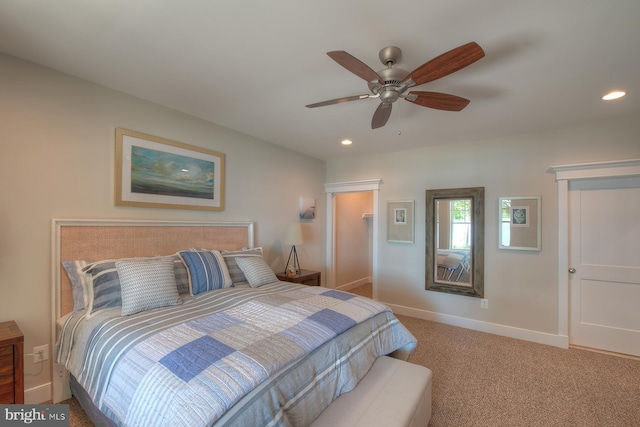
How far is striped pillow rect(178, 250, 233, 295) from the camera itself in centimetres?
247

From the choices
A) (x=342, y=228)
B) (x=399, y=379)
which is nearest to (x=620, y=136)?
(x=399, y=379)

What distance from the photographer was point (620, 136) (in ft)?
9.50

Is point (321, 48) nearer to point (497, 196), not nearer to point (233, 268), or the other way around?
point (233, 268)

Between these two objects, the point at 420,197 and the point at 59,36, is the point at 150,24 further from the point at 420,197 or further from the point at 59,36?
the point at 420,197

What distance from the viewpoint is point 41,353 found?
2.04 m

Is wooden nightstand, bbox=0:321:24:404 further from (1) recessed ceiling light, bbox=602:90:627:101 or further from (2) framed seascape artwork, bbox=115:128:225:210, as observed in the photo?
(1) recessed ceiling light, bbox=602:90:627:101

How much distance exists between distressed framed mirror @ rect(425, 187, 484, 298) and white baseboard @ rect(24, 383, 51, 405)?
4.02 meters

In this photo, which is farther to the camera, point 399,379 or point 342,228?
point 342,228

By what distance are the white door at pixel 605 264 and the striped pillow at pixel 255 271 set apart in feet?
11.2

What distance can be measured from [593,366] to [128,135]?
490 cm

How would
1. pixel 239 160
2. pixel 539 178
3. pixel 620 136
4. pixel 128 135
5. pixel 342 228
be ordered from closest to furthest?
1. pixel 128 135
2. pixel 620 136
3. pixel 539 178
4. pixel 239 160
5. pixel 342 228

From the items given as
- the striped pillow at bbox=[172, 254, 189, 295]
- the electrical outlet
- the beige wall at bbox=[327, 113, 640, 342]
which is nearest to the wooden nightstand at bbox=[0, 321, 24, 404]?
the electrical outlet

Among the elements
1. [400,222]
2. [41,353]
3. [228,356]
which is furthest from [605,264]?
[41,353]

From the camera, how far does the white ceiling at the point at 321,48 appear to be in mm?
1477
